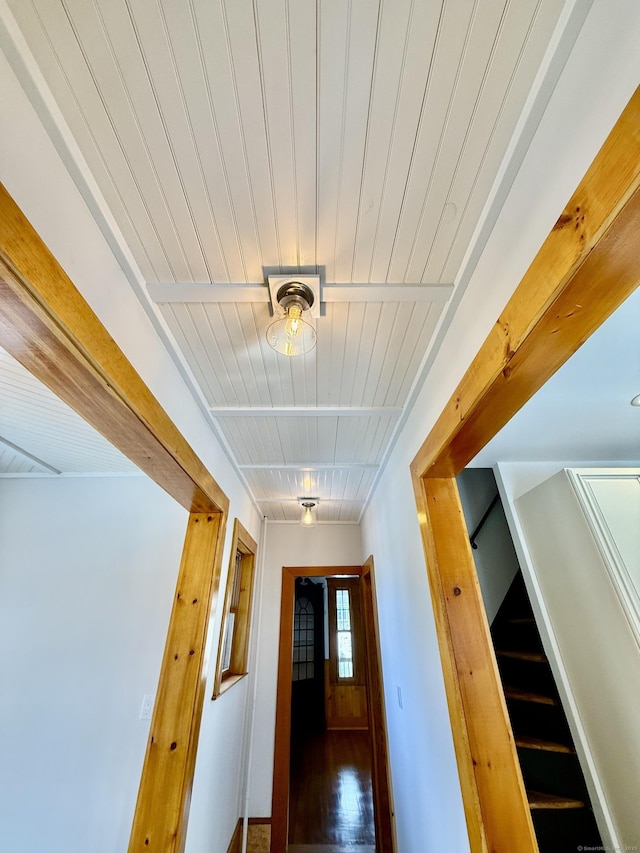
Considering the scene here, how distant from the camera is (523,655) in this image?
2.21 metres

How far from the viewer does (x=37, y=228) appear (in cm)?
72

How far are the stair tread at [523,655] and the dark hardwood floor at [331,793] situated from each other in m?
1.93

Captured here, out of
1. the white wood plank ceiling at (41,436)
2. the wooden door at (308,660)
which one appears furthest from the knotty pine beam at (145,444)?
the wooden door at (308,660)

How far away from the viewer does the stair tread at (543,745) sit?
1.77 m

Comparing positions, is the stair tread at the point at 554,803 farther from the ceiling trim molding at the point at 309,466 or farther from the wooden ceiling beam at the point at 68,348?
the wooden ceiling beam at the point at 68,348

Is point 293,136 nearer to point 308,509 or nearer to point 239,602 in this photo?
point 308,509

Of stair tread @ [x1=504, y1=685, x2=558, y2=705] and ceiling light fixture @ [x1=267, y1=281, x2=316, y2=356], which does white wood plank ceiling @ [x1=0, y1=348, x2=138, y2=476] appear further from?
stair tread @ [x1=504, y1=685, x2=558, y2=705]

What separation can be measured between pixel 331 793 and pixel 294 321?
15.3 feet

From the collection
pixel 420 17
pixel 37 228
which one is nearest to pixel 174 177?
pixel 37 228

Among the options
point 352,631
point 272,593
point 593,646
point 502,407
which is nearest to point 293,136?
point 502,407

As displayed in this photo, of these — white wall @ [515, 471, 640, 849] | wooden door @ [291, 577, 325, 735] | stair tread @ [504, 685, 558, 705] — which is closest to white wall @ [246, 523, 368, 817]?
stair tread @ [504, 685, 558, 705]

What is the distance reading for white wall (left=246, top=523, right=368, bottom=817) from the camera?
2.93m

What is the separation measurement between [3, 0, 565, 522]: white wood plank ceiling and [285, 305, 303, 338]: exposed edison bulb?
0.12 meters

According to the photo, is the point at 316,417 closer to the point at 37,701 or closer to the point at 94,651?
the point at 94,651
